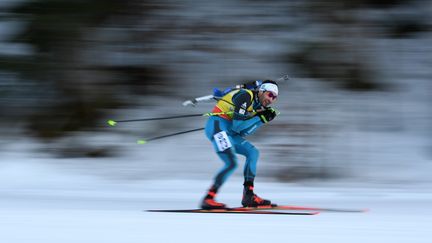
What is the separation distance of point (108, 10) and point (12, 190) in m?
4.03

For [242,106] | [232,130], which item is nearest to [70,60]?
[232,130]

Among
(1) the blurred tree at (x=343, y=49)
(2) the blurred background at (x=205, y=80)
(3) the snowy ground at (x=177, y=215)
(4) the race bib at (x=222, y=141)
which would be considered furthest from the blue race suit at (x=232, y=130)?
(1) the blurred tree at (x=343, y=49)

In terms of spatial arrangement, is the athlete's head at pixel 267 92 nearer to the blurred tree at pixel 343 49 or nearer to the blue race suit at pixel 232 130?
the blue race suit at pixel 232 130

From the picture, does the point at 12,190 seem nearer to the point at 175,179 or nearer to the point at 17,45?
the point at 175,179

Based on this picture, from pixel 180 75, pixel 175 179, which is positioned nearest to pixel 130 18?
pixel 180 75

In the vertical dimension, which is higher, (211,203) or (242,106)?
(242,106)

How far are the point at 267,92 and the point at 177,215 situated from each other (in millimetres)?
1475

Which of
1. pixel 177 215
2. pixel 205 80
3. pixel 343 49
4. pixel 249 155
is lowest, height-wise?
pixel 177 215

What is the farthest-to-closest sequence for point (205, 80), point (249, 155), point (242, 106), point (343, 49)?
1. point (205, 80)
2. point (343, 49)
3. point (249, 155)
4. point (242, 106)

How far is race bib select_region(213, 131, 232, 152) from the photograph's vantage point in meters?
6.56

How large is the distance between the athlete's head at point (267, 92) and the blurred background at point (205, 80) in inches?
119

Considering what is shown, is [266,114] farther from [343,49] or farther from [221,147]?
[343,49]

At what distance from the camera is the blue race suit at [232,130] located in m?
6.46

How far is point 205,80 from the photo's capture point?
11203 mm
